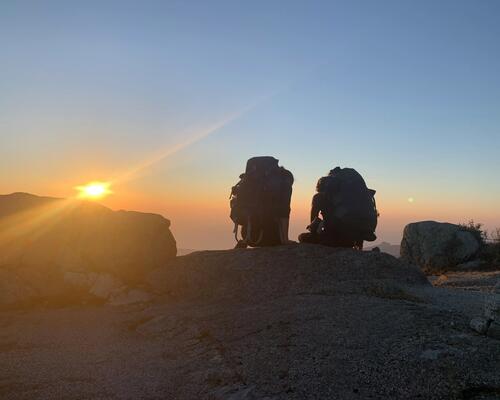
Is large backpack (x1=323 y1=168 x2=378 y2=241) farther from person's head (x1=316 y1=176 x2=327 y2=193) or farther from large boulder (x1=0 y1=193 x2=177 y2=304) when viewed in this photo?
large boulder (x1=0 y1=193 x2=177 y2=304)

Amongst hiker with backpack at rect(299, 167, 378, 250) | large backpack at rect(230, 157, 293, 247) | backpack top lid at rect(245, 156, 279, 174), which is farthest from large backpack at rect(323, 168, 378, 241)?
backpack top lid at rect(245, 156, 279, 174)

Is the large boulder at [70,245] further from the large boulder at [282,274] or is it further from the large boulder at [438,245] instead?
the large boulder at [438,245]

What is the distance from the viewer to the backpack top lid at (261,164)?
1069cm

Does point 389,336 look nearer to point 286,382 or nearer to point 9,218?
point 286,382

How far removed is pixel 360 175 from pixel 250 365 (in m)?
6.32

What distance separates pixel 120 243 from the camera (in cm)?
1052

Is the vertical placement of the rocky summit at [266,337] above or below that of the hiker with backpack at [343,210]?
below

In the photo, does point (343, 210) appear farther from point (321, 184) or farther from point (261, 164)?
point (261, 164)

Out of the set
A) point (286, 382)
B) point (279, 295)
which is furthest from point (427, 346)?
point (279, 295)

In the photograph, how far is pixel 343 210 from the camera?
10281mm

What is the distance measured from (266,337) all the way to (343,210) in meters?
4.75

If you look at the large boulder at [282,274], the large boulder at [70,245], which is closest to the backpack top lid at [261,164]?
the large boulder at [282,274]

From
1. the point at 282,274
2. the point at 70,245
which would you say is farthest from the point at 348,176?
the point at 70,245

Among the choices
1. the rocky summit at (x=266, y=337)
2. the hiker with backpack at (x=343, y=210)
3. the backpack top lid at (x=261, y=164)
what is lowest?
the rocky summit at (x=266, y=337)
